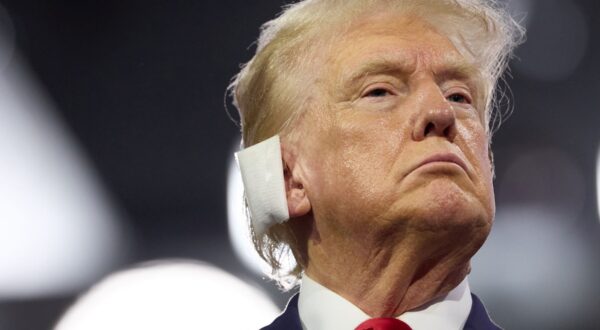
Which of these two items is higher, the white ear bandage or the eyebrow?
the eyebrow

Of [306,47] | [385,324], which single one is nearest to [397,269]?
[385,324]

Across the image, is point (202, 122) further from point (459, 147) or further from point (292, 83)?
point (459, 147)

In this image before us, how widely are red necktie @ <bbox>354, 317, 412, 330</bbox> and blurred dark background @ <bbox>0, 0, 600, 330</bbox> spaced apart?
890 mm

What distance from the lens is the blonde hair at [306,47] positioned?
1.75 metres

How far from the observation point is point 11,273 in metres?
2.40

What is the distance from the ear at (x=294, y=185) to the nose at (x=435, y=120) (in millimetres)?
225

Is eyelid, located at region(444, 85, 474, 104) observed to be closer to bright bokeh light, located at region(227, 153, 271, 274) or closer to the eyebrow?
the eyebrow

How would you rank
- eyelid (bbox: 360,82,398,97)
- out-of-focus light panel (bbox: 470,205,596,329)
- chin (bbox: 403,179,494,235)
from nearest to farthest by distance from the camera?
chin (bbox: 403,179,494,235) < eyelid (bbox: 360,82,398,97) < out-of-focus light panel (bbox: 470,205,596,329)

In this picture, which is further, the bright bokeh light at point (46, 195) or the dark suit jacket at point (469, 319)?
the bright bokeh light at point (46, 195)

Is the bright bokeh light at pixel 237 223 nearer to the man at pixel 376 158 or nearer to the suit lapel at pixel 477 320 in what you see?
the man at pixel 376 158

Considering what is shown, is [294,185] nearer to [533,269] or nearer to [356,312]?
[356,312]

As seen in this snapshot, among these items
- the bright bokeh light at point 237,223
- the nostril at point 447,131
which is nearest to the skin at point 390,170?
the nostril at point 447,131

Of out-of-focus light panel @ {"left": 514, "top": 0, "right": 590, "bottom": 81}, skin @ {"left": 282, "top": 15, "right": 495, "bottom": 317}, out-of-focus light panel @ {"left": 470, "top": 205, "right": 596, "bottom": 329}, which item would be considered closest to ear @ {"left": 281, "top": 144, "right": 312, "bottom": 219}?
skin @ {"left": 282, "top": 15, "right": 495, "bottom": 317}

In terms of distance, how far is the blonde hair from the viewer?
1.75 m
